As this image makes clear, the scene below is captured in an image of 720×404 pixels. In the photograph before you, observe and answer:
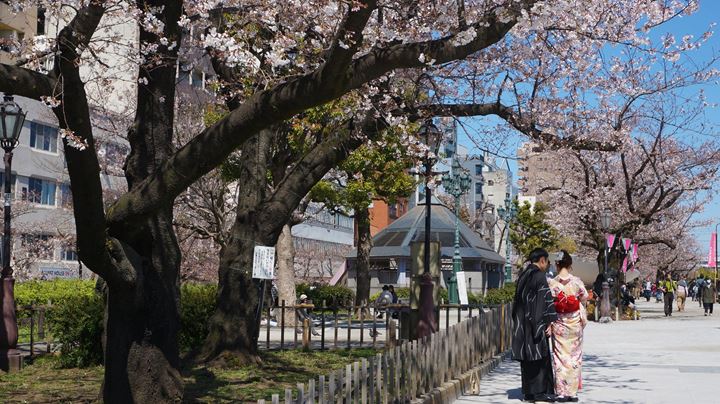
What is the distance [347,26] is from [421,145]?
25.8 feet

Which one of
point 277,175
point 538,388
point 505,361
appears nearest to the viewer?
point 538,388

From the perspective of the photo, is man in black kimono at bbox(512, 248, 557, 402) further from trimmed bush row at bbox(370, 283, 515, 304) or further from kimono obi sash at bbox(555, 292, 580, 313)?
trimmed bush row at bbox(370, 283, 515, 304)

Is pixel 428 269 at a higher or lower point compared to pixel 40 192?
lower

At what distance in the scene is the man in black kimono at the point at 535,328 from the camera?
41.3 feet

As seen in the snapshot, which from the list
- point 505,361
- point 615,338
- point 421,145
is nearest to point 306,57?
point 421,145

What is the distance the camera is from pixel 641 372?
16609 mm

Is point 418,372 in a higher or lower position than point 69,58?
lower

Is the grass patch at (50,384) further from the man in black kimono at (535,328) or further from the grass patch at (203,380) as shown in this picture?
the man in black kimono at (535,328)

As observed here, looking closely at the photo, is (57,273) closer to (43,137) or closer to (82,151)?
(43,137)

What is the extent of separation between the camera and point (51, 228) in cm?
4359

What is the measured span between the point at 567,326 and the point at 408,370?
147 inches

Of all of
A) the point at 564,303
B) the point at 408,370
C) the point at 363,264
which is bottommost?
the point at 408,370

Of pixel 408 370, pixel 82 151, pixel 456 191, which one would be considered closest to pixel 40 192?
pixel 456 191

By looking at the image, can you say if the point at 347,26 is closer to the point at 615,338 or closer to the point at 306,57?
the point at 306,57
